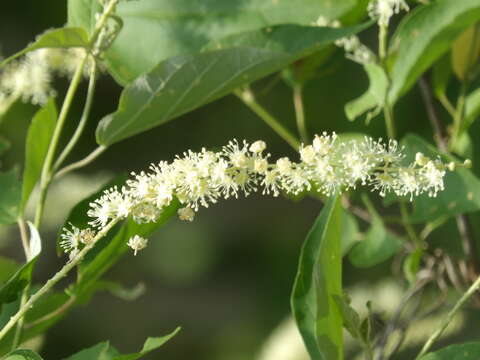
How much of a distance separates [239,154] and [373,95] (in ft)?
0.71

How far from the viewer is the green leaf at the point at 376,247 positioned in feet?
2.18

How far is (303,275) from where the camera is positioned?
1.46 feet

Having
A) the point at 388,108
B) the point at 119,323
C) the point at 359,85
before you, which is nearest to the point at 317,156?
the point at 388,108

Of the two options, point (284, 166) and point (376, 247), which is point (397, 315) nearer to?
point (376, 247)

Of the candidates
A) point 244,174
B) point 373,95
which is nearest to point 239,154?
point 244,174

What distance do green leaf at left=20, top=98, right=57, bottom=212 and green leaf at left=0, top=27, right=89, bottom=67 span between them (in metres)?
0.07

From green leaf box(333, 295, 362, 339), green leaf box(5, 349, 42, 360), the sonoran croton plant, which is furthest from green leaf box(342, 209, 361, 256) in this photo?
green leaf box(5, 349, 42, 360)

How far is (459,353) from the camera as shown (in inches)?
17.3

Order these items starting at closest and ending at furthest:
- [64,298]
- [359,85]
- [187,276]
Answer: [64,298], [359,85], [187,276]

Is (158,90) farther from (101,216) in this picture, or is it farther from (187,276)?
(187,276)

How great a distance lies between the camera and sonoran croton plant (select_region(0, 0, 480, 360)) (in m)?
0.42

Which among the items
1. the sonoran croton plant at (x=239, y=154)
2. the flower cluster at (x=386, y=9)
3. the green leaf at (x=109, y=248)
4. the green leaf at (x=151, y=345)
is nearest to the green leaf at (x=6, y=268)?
the sonoran croton plant at (x=239, y=154)

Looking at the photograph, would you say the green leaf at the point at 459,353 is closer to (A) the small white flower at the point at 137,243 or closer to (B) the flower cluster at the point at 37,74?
(A) the small white flower at the point at 137,243

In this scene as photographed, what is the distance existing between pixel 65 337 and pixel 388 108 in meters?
1.45
